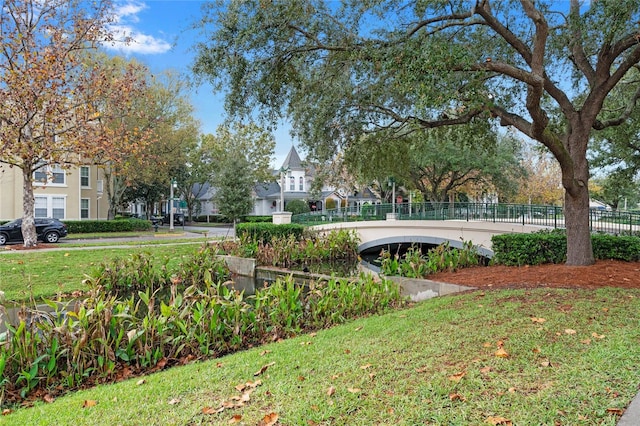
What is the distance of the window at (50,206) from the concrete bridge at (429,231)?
65.7 ft

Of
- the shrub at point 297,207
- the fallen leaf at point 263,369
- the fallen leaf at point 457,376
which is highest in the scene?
the shrub at point 297,207

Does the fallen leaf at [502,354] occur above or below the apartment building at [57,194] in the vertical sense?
below

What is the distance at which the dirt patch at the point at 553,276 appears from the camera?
7.86 meters

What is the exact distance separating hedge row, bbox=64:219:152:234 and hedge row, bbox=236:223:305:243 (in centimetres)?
1367

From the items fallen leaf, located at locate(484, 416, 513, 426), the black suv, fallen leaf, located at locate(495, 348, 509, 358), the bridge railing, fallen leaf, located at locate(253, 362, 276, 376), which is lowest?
fallen leaf, located at locate(253, 362, 276, 376)

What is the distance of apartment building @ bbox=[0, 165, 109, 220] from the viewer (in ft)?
90.7

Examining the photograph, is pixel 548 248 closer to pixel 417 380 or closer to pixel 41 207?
pixel 417 380

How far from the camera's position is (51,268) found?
13.0 meters

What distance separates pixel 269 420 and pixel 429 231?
640 inches

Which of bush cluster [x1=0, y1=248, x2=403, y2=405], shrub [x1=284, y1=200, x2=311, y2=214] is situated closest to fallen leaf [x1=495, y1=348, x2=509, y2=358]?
bush cluster [x1=0, y1=248, x2=403, y2=405]

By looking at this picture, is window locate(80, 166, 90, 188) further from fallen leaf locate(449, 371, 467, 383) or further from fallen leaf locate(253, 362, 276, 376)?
fallen leaf locate(449, 371, 467, 383)

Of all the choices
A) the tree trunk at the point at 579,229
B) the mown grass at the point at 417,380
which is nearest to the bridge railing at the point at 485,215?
the tree trunk at the point at 579,229

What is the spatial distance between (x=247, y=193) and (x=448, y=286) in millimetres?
28049

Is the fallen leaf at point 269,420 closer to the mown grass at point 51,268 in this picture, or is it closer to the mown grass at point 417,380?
the mown grass at point 417,380
